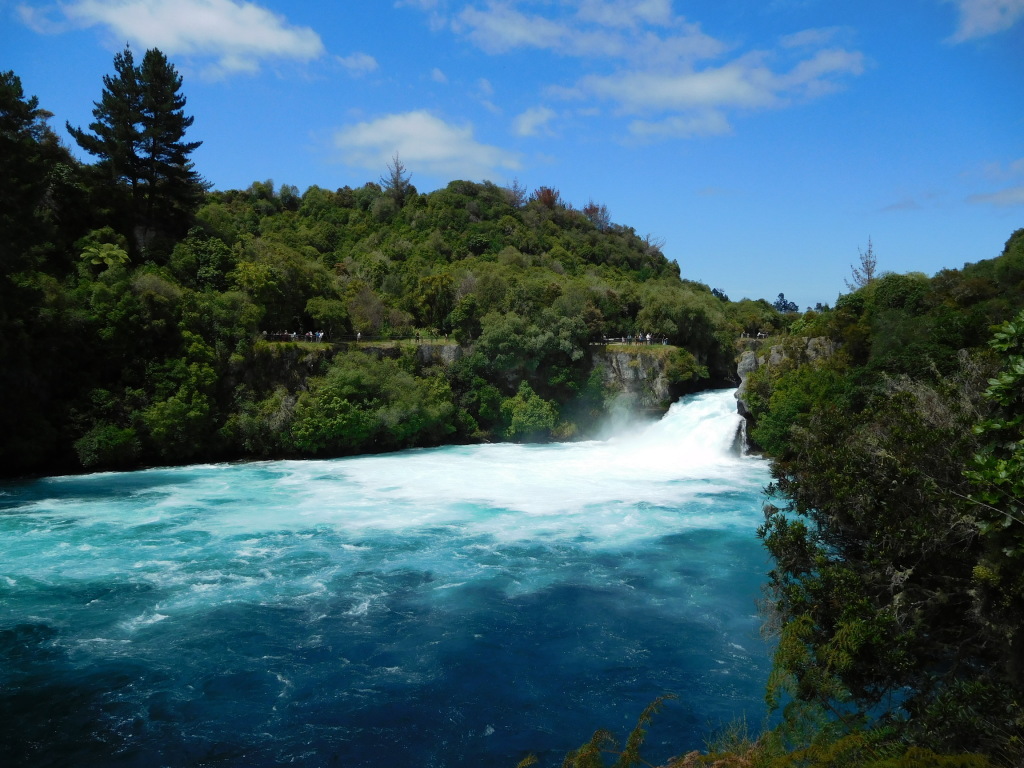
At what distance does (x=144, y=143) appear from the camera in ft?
121

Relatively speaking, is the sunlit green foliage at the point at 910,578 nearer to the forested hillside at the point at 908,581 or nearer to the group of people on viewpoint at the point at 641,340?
the forested hillside at the point at 908,581

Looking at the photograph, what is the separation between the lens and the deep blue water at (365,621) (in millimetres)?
10469

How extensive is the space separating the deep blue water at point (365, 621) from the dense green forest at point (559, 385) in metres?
2.43

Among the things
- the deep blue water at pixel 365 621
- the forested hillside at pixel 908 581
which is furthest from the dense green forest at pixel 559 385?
the deep blue water at pixel 365 621

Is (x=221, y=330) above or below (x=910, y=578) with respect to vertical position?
above

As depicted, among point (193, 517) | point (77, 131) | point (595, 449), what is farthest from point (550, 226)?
point (193, 517)

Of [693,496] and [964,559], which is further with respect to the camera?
[693,496]

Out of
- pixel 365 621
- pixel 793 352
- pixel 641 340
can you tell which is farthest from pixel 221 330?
pixel 793 352

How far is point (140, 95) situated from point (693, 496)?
118 feet

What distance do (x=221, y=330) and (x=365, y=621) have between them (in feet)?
74.5

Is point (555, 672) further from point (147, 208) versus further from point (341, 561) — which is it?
point (147, 208)

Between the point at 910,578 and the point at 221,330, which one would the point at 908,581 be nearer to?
the point at 910,578

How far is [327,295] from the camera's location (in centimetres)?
4059

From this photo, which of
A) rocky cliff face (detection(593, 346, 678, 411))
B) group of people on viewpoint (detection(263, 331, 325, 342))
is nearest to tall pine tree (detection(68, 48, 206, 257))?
group of people on viewpoint (detection(263, 331, 325, 342))
